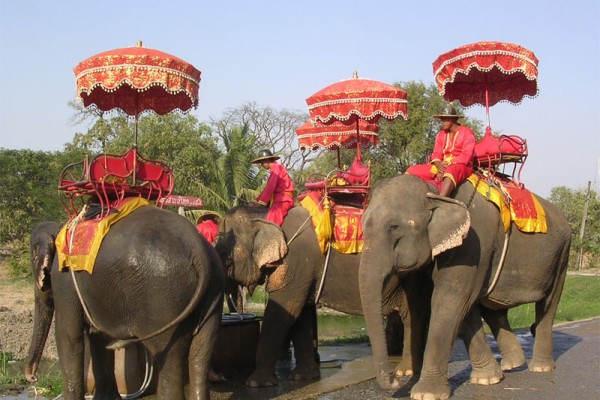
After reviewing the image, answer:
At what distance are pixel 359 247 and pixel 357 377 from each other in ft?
4.80

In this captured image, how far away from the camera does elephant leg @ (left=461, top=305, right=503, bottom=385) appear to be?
26.2 feet

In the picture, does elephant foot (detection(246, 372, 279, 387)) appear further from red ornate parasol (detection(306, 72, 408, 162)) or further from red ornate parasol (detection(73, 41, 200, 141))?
red ornate parasol (detection(306, 72, 408, 162))

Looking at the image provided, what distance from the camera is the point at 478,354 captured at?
8016mm

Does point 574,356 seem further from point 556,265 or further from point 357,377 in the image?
point 357,377

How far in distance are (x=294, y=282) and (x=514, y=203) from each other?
8.45 feet

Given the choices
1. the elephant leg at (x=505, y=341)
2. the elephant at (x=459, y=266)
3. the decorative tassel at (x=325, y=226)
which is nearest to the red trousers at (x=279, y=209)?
the decorative tassel at (x=325, y=226)

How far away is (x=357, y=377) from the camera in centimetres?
868

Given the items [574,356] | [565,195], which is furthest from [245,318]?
[565,195]

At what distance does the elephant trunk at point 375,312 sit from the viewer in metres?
6.30

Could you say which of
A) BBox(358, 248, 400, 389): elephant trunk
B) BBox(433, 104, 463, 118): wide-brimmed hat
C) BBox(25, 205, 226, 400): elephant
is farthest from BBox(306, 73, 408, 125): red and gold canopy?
BBox(25, 205, 226, 400): elephant

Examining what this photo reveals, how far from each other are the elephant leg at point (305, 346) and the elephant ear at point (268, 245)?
1.09 m

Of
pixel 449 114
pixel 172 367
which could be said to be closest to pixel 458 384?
pixel 449 114

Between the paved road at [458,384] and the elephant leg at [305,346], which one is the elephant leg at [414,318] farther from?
the elephant leg at [305,346]

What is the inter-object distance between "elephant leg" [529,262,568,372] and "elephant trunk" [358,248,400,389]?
3.05 metres
